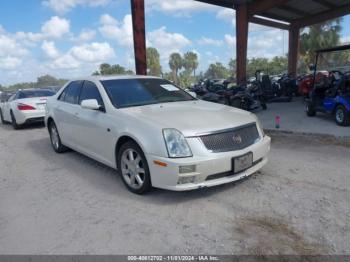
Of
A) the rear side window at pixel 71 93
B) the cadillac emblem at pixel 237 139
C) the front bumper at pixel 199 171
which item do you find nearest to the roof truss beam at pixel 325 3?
the rear side window at pixel 71 93

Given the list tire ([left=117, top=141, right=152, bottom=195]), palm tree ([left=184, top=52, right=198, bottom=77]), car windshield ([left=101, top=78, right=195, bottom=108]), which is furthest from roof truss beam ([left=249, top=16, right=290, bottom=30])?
palm tree ([left=184, top=52, right=198, bottom=77])

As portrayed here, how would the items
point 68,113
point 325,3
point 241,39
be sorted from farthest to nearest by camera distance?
point 325,3 → point 241,39 → point 68,113

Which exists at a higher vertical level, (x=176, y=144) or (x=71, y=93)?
(x=71, y=93)

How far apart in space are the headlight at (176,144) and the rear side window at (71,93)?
2.67 m

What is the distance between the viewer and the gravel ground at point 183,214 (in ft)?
9.27

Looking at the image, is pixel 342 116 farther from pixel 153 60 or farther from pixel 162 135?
pixel 153 60

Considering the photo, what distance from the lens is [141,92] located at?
4797 millimetres

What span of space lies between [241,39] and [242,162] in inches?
583

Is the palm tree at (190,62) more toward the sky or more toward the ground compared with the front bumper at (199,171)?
more toward the sky

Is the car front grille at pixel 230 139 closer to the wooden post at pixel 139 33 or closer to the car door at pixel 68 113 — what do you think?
the car door at pixel 68 113

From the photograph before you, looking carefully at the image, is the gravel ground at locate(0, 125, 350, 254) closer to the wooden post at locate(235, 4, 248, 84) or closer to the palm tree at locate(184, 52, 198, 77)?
the wooden post at locate(235, 4, 248, 84)

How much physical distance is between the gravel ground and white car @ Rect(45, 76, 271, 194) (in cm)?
32

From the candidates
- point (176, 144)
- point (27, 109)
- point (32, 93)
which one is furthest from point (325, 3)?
point (176, 144)

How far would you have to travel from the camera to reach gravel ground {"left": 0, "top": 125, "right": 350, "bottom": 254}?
2.82m
